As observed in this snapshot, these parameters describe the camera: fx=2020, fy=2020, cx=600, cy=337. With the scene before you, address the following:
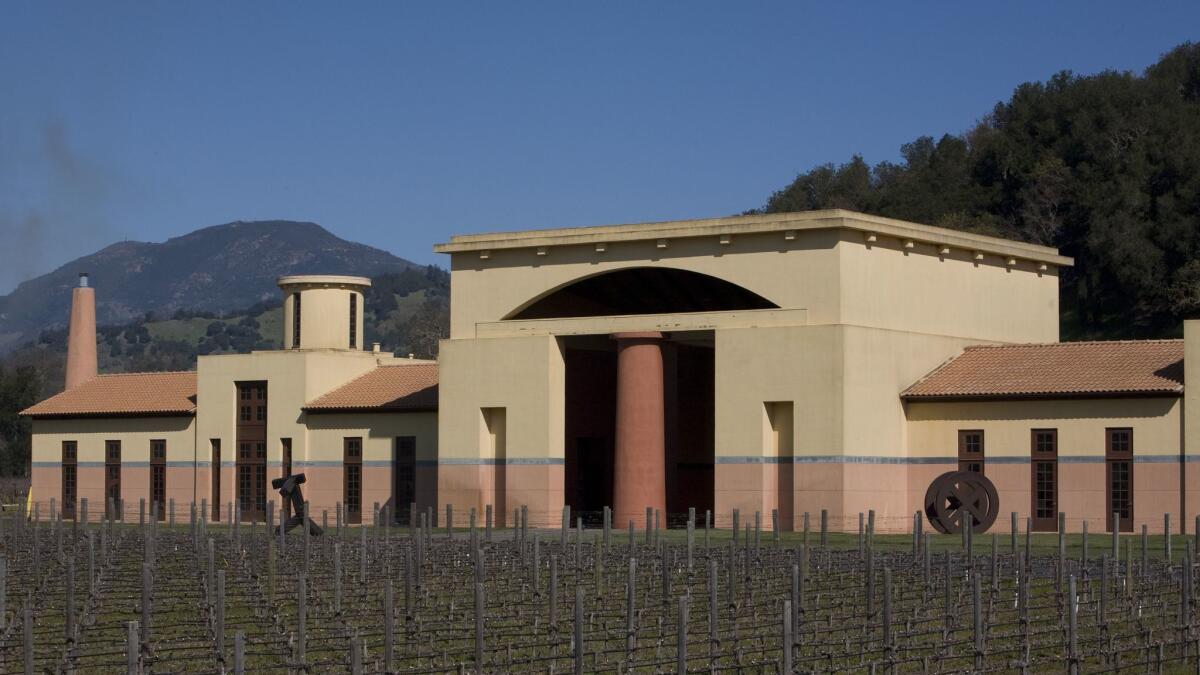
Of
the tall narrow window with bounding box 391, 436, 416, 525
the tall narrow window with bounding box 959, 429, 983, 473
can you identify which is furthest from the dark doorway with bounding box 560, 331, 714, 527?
the tall narrow window with bounding box 959, 429, 983, 473

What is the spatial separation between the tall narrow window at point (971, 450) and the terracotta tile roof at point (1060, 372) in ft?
3.52

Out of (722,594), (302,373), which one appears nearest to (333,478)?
(302,373)

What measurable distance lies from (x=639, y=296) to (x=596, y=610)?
2973 cm

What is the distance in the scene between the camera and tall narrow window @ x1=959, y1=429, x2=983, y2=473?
179 feet

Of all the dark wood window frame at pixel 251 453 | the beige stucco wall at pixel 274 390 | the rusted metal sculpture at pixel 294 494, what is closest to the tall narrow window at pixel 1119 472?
the rusted metal sculpture at pixel 294 494

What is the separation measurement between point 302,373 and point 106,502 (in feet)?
28.7

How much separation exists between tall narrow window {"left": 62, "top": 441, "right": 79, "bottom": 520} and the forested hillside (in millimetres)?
39260

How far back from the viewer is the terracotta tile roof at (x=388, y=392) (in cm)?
6365

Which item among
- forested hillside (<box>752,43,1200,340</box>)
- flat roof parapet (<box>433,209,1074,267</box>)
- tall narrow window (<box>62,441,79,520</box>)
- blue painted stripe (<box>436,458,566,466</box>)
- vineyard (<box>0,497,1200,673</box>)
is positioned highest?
forested hillside (<box>752,43,1200,340</box>)

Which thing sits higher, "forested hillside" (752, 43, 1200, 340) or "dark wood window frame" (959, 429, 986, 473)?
"forested hillside" (752, 43, 1200, 340)

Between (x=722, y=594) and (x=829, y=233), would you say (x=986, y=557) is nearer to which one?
(x=722, y=594)

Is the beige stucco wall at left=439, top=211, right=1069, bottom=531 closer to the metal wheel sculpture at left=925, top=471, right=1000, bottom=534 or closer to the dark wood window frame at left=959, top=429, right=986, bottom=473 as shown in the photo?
the dark wood window frame at left=959, top=429, right=986, bottom=473

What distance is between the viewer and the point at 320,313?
68.8 metres

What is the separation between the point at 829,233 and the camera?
5434cm
